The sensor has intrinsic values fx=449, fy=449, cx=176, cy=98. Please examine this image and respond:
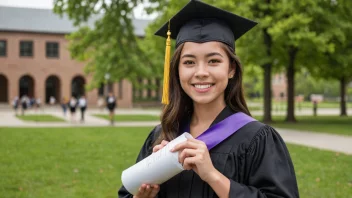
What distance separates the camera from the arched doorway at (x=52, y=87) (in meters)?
49.3

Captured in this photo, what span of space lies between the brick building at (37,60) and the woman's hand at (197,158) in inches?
1761

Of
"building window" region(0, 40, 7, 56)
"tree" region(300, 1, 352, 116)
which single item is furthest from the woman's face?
"building window" region(0, 40, 7, 56)

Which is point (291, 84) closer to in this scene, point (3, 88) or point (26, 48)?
point (26, 48)

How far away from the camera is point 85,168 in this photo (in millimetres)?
8766

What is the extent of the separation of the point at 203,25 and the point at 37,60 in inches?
1840

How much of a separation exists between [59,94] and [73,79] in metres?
2.47

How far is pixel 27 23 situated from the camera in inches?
1841

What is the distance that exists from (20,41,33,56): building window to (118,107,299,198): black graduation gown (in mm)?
47096

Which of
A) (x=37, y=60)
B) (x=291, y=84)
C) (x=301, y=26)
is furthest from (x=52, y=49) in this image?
(x=301, y=26)

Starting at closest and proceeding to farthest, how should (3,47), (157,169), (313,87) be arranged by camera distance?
(157,169), (3,47), (313,87)

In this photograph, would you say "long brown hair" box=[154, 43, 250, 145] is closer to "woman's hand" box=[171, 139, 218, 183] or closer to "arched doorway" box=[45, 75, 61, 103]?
"woman's hand" box=[171, 139, 218, 183]

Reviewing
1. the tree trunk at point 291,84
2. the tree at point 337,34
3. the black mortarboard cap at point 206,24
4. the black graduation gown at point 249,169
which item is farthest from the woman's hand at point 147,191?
the tree trunk at point 291,84

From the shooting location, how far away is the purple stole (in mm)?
2195

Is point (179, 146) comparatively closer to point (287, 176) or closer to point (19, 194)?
point (287, 176)
